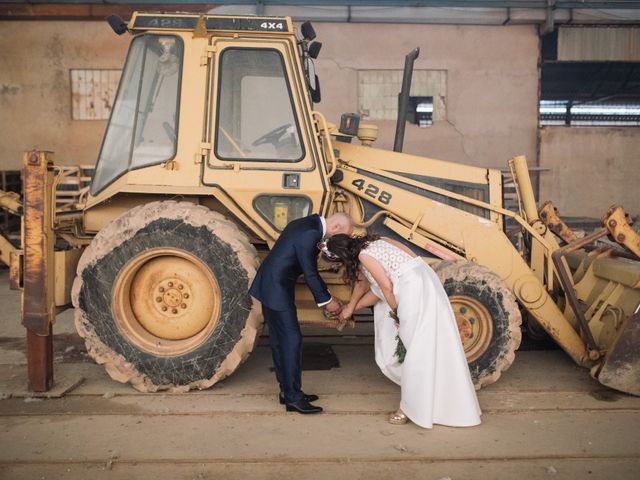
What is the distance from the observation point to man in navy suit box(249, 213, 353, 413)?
5176 millimetres

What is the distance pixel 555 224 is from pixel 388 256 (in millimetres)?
2356

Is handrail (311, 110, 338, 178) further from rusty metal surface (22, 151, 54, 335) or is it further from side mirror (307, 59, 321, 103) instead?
rusty metal surface (22, 151, 54, 335)

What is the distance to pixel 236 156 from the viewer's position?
5688 mm

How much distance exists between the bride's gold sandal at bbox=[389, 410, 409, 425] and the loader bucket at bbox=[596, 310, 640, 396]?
166 cm

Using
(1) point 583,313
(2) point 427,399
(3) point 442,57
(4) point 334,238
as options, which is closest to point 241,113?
(4) point 334,238

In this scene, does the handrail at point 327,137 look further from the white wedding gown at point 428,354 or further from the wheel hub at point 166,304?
the wheel hub at point 166,304

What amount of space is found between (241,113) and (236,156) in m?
0.35

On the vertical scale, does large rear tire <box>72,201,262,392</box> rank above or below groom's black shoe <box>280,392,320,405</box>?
above

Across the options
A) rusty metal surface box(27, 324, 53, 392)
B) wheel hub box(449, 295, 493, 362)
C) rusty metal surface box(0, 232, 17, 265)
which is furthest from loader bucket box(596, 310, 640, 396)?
rusty metal surface box(0, 232, 17, 265)

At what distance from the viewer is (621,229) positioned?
18.9 ft

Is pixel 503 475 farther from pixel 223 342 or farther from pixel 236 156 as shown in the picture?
pixel 236 156

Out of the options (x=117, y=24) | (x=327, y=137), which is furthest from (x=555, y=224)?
(x=117, y=24)

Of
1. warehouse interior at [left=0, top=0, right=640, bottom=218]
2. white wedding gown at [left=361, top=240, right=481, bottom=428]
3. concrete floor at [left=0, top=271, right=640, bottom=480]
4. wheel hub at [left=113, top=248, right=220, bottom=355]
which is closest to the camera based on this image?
concrete floor at [left=0, top=271, right=640, bottom=480]

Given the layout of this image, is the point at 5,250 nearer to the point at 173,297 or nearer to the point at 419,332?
the point at 173,297
